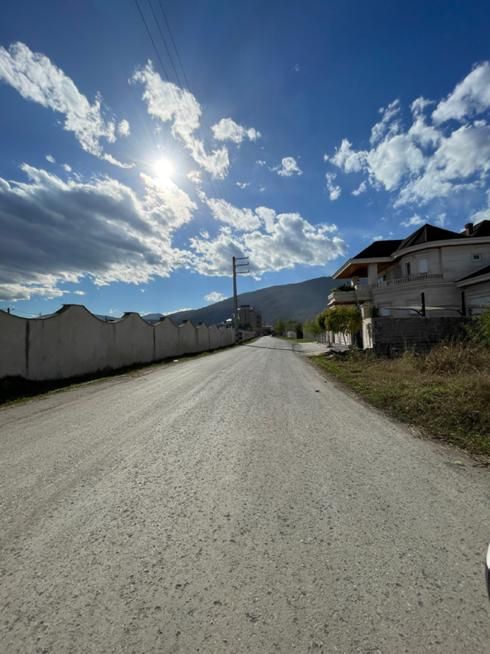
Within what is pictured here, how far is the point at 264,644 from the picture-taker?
1296 millimetres

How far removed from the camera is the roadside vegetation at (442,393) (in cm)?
418

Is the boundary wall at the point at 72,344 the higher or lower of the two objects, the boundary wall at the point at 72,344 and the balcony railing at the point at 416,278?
the lower

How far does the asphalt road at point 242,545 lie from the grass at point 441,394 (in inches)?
31.3

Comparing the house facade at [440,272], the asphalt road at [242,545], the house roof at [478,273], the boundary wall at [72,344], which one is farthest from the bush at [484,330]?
the boundary wall at [72,344]

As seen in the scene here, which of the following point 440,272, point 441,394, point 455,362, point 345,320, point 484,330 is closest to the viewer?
point 441,394

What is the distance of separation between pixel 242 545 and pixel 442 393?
529 centimetres

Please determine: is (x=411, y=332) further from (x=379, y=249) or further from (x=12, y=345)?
(x=379, y=249)

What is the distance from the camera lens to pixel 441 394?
18.2 ft

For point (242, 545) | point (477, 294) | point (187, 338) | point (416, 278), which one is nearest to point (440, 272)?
point (416, 278)

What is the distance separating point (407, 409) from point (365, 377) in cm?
383

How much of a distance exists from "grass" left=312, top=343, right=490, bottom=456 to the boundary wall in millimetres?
9538

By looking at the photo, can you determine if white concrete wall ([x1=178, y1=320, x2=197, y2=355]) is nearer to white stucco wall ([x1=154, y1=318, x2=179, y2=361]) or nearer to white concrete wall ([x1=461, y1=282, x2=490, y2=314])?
white stucco wall ([x1=154, y1=318, x2=179, y2=361])

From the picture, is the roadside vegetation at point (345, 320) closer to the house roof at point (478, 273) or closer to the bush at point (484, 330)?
the bush at point (484, 330)

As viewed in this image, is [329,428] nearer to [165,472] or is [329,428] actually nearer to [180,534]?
[165,472]
